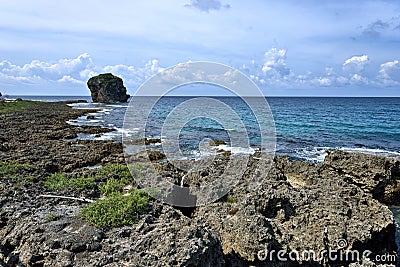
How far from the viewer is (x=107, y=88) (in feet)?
463

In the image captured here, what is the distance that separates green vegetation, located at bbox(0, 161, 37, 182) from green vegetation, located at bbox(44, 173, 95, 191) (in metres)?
1.06

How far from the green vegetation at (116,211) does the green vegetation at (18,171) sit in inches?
264

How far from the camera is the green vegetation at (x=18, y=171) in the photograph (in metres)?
15.9

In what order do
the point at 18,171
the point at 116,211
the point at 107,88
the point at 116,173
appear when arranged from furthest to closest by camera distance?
the point at 107,88 < the point at 116,173 < the point at 18,171 < the point at 116,211

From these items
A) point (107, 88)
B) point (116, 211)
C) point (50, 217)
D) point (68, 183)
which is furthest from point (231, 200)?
point (107, 88)

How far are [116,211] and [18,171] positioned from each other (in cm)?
948

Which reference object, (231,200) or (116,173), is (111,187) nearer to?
(116,173)

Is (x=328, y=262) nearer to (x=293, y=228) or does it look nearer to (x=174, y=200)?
(x=293, y=228)

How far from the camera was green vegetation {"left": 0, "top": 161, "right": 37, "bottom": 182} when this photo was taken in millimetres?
15859

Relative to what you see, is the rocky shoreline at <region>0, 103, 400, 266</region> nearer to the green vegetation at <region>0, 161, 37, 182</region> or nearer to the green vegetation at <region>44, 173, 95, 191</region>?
the green vegetation at <region>0, 161, 37, 182</region>

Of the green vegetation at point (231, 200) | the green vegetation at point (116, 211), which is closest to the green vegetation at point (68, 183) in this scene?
the green vegetation at point (116, 211)

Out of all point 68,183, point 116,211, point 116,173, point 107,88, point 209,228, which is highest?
point 107,88

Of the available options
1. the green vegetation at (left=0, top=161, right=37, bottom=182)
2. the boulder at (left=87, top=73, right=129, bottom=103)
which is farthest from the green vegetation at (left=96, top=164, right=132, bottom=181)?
the boulder at (left=87, top=73, right=129, bottom=103)

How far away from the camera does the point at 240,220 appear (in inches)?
396
